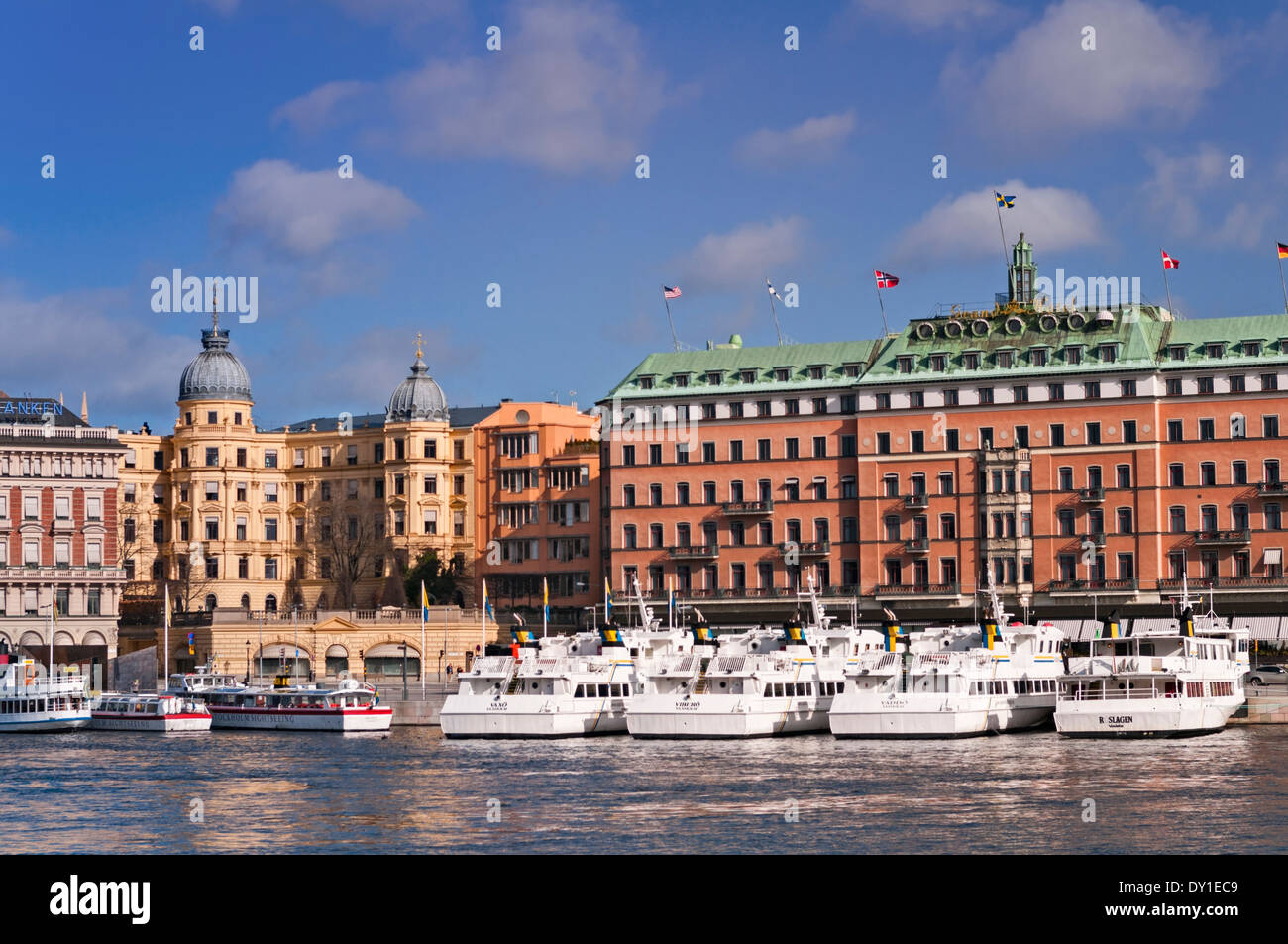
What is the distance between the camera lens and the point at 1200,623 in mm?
101688

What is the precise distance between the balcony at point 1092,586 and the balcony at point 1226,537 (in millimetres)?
5567

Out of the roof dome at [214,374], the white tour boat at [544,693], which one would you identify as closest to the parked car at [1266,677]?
the white tour boat at [544,693]

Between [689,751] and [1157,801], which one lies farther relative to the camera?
[689,751]

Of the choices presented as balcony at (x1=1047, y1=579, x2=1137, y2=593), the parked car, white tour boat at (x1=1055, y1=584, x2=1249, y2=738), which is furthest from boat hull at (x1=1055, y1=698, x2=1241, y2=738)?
balcony at (x1=1047, y1=579, x2=1137, y2=593)

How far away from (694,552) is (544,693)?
51.4 metres

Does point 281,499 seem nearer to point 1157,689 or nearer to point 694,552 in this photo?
point 694,552

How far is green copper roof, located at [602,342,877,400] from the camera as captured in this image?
144000 millimetres

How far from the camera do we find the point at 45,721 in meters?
106

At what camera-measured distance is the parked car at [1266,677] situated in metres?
107

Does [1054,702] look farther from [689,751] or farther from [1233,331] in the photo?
[1233,331]

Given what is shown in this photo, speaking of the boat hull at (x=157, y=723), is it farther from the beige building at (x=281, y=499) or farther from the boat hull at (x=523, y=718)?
the beige building at (x=281, y=499)

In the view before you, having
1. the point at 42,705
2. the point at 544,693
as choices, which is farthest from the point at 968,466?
the point at 42,705
